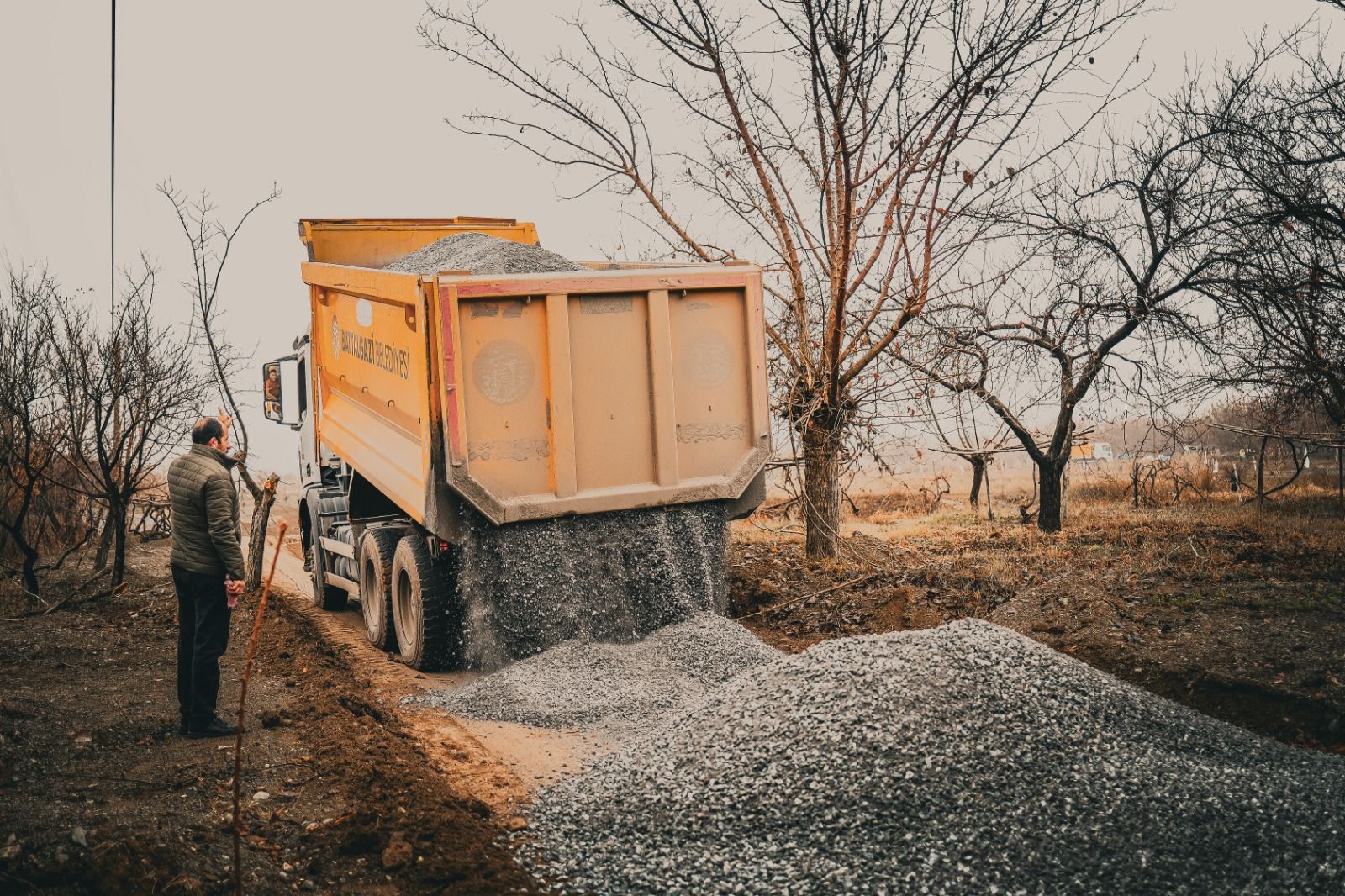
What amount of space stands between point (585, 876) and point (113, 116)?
30.1 ft

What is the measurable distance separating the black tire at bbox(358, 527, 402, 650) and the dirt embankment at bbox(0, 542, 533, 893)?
0.52 meters

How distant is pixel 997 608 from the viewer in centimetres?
883

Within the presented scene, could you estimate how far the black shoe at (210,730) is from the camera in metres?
6.45

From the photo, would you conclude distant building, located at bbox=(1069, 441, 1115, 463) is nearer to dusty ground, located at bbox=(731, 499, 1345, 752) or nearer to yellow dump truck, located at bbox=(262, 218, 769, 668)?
dusty ground, located at bbox=(731, 499, 1345, 752)

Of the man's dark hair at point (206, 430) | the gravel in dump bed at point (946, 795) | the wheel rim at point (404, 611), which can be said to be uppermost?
the man's dark hair at point (206, 430)

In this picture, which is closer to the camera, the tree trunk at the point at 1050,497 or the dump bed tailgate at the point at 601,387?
the dump bed tailgate at the point at 601,387

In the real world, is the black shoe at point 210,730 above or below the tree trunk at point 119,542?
below

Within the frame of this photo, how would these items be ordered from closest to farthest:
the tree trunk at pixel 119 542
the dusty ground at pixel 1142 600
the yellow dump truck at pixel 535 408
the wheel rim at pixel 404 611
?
1. the dusty ground at pixel 1142 600
2. the yellow dump truck at pixel 535 408
3. the wheel rim at pixel 404 611
4. the tree trunk at pixel 119 542

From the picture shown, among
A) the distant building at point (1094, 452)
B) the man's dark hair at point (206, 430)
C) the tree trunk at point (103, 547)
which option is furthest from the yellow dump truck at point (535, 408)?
the distant building at point (1094, 452)

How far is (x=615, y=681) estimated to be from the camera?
7180 mm

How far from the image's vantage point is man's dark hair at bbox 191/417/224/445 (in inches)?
260

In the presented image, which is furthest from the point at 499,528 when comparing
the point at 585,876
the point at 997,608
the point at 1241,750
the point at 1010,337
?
the point at 1010,337

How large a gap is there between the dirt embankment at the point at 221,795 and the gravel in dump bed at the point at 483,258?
3110 millimetres

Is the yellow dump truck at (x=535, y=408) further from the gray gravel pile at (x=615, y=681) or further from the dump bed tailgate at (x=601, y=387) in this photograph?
the gray gravel pile at (x=615, y=681)
